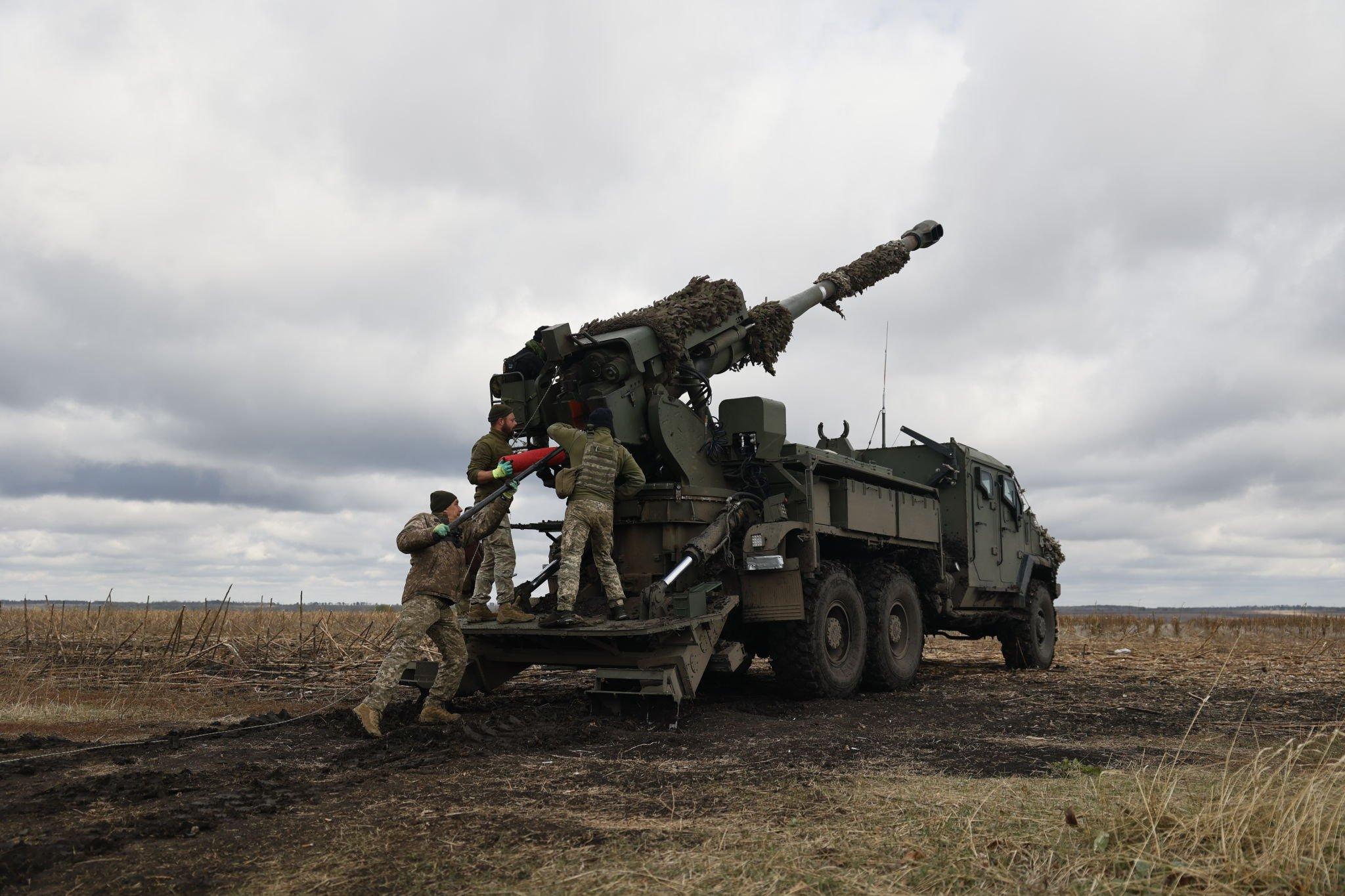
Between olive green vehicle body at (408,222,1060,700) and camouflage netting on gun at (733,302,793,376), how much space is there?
5 cm

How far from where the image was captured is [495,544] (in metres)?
9.24

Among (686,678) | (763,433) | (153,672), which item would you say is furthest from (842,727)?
(153,672)

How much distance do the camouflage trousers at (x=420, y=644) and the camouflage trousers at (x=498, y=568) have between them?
3.39ft

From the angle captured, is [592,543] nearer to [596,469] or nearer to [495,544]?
[596,469]

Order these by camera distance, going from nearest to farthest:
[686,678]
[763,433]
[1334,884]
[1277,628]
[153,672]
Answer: [1334,884], [686,678], [763,433], [153,672], [1277,628]

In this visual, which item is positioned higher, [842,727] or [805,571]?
[805,571]

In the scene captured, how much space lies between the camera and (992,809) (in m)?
4.77

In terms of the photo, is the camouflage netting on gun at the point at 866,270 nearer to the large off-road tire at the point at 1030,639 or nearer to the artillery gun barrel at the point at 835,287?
the artillery gun barrel at the point at 835,287

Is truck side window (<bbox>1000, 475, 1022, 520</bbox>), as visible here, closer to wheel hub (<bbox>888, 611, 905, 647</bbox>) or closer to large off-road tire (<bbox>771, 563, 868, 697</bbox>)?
wheel hub (<bbox>888, 611, 905, 647</bbox>)

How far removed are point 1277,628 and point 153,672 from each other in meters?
24.7

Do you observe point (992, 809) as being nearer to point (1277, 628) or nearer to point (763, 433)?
point (763, 433)

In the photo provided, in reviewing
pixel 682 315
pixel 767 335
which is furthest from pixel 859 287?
pixel 682 315

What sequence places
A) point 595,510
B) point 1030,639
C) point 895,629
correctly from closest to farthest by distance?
point 595,510 < point 895,629 < point 1030,639

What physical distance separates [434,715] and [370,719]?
589mm
